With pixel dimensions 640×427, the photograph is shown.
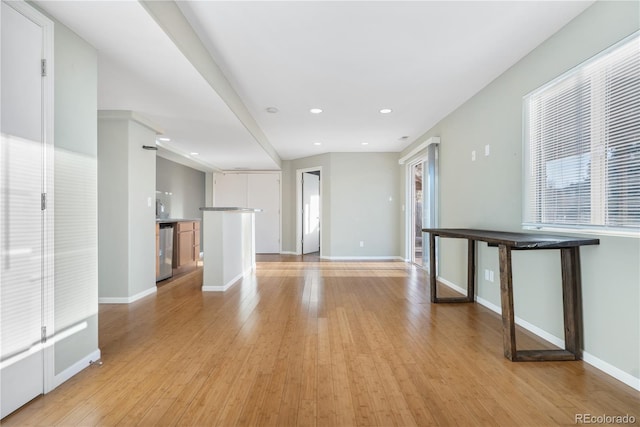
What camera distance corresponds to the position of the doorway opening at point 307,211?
8.23 metres

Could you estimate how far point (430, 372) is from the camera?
211 centimetres

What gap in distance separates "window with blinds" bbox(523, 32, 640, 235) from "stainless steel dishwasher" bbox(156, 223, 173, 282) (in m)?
4.62

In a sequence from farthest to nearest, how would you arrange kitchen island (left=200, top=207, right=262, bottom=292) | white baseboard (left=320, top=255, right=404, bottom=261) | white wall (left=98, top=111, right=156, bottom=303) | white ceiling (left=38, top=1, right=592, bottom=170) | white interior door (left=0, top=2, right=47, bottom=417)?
white baseboard (left=320, top=255, right=404, bottom=261)
kitchen island (left=200, top=207, right=262, bottom=292)
white wall (left=98, top=111, right=156, bottom=303)
white ceiling (left=38, top=1, right=592, bottom=170)
white interior door (left=0, top=2, right=47, bottom=417)

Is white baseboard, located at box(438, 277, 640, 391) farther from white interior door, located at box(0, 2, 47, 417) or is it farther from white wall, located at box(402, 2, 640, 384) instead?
white interior door, located at box(0, 2, 47, 417)

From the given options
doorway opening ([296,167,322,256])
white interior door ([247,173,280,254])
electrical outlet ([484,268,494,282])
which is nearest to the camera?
electrical outlet ([484,268,494,282])

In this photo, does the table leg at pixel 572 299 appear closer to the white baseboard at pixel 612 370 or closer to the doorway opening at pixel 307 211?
the white baseboard at pixel 612 370

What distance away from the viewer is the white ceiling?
86.0 inches

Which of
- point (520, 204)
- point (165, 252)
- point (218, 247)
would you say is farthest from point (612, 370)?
point (165, 252)

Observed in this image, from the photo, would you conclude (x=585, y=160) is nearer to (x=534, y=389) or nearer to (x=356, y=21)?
(x=534, y=389)

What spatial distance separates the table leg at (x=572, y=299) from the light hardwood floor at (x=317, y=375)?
0.49 ft

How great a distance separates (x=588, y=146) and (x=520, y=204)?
0.80 metres

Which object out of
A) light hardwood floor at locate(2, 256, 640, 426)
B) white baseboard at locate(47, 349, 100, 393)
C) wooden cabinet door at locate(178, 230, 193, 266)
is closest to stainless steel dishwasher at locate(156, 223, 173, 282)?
wooden cabinet door at locate(178, 230, 193, 266)

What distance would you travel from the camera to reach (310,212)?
8453 millimetres

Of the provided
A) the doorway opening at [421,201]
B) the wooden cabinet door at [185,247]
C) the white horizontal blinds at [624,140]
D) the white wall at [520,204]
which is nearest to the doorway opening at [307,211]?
the doorway opening at [421,201]
